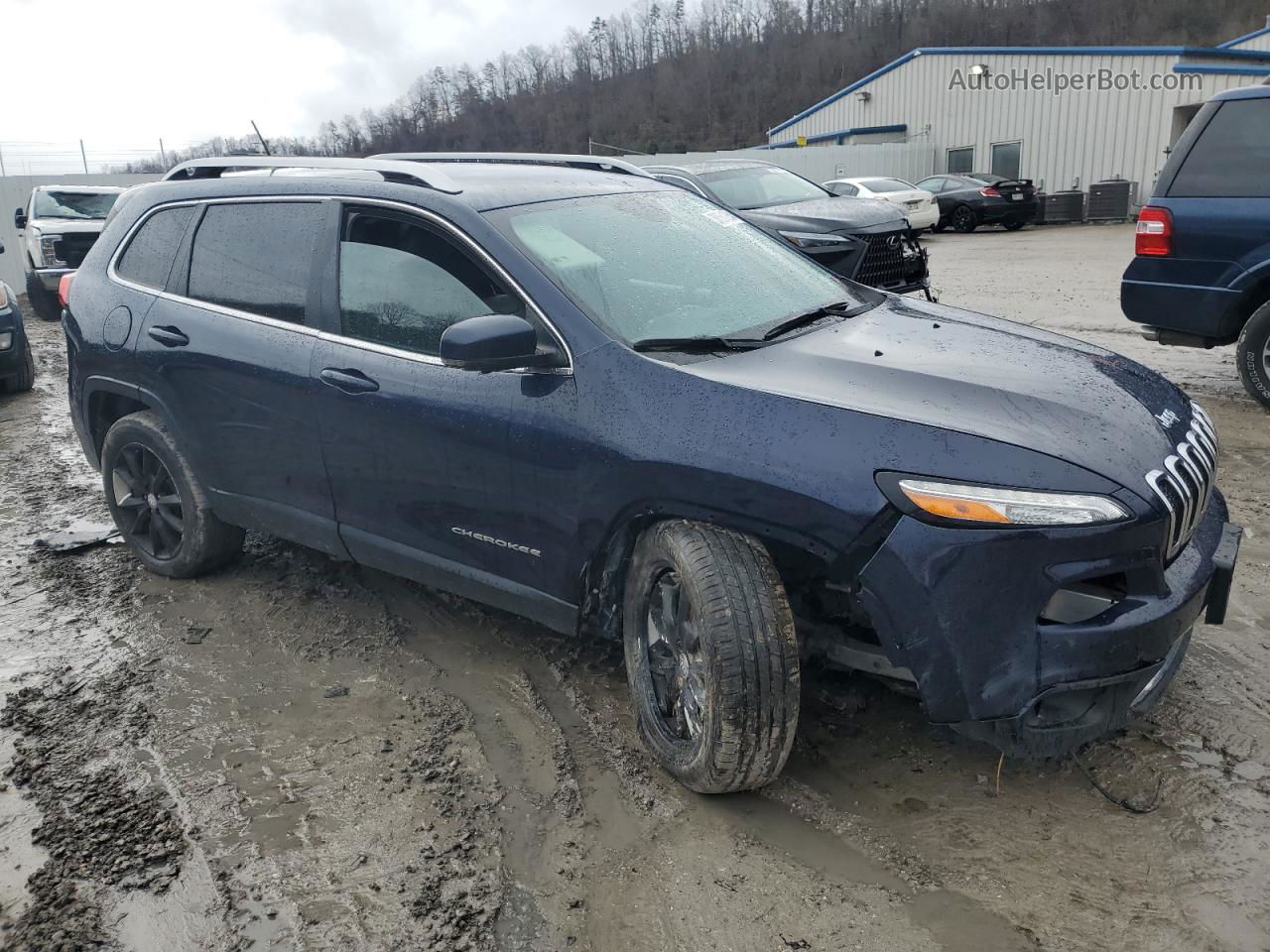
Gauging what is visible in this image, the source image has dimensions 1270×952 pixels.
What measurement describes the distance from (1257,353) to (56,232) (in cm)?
1537

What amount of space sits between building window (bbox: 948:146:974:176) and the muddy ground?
101ft

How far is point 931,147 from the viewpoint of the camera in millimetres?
33219

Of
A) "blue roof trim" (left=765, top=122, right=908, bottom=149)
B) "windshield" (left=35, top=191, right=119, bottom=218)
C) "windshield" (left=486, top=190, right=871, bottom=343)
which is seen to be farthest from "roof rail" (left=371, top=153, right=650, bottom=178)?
"blue roof trim" (left=765, top=122, right=908, bottom=149)

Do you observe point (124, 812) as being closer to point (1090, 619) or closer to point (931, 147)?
point (1090, 619)

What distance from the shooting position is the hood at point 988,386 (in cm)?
262

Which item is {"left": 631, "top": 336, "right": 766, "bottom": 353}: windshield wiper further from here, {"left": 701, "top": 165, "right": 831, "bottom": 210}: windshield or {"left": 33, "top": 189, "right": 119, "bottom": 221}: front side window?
{"left": 33, "top": 189, "right": 119, "bottom": 221}: front side window

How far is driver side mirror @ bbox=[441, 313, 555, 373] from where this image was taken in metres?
2.97

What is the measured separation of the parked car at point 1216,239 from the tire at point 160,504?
5832 mm

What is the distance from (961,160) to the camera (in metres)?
32.4

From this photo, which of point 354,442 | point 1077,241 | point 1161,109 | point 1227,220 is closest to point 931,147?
point 1161,109

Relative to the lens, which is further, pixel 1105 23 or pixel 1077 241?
pixel 1105 23

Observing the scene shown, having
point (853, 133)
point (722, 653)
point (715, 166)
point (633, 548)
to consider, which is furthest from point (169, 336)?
point (853, 133)

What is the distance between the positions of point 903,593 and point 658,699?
35.8 inches

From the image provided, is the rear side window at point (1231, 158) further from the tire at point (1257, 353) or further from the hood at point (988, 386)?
the hood at point (988, 386)
